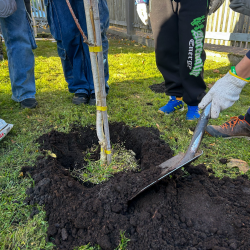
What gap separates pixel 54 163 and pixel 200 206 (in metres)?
1.17

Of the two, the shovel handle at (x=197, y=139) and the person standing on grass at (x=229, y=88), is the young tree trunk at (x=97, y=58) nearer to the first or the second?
the shovel handle at (x=197, y=139)

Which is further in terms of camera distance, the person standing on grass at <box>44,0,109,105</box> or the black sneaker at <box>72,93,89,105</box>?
the black sneaker at <box>72,93,89,105</box>

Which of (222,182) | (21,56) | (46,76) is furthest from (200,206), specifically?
(46,76)

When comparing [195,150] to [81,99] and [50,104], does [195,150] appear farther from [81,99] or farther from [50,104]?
[50,104]

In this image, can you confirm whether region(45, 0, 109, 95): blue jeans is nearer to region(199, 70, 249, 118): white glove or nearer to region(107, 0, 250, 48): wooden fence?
region(199, 70, 249, 118): white glove

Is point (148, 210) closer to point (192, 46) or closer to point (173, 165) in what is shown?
point (173, 165)

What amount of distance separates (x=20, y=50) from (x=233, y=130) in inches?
106

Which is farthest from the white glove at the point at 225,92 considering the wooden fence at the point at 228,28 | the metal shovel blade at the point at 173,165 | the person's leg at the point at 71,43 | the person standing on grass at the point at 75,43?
the wooden fence at the point at 228,28

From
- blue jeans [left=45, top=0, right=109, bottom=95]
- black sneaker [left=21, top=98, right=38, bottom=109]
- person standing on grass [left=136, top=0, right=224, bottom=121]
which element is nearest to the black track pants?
person standing on grass [left=136, top=0, right=224, bottom=121]

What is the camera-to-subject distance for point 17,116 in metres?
2.75

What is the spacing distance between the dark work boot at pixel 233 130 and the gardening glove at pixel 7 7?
2492mm

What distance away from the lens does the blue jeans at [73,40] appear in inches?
104

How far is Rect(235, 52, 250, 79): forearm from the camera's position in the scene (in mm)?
1601

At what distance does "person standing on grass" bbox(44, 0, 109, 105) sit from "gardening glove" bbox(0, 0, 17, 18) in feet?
1.25
